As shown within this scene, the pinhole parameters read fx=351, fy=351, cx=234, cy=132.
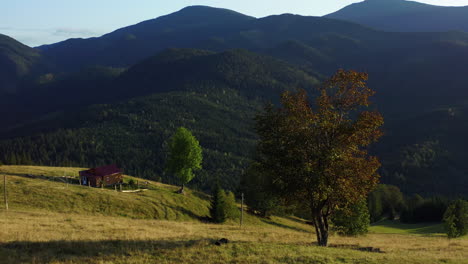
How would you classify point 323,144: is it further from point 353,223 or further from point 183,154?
point 183,154

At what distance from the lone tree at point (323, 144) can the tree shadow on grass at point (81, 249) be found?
8.29m

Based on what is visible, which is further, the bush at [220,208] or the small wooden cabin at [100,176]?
the small wooden cabin at [100,176]

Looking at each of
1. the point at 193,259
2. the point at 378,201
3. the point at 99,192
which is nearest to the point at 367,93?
the point at 193,259

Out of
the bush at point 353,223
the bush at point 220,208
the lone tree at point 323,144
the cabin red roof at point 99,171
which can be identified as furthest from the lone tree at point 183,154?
Result: the lone tree at point 323,144

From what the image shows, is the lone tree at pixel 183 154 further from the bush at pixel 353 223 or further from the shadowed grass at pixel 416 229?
the shadowed grass at pixel 416 229

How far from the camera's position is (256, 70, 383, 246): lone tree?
1068 inches

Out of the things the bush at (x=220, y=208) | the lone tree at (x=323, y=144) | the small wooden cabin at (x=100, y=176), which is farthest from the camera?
the small wooden cabin at (x=100, y=176)

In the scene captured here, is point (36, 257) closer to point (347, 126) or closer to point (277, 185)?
point (277, 185)

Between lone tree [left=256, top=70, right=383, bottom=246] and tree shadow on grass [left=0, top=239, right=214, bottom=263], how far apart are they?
8.29 m

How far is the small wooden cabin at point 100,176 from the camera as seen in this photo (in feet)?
258

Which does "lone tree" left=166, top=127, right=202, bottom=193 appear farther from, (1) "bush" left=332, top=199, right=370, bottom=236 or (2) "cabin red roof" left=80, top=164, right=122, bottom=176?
(1) "bush" left=332, top=199, right=370, bottom=236

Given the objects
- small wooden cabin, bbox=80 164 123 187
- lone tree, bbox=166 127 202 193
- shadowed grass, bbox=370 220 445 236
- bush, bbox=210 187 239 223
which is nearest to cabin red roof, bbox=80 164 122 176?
small wooden cabin, bbox=80 164 123 187

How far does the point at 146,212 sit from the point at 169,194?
14.6m

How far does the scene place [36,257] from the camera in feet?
66.1
